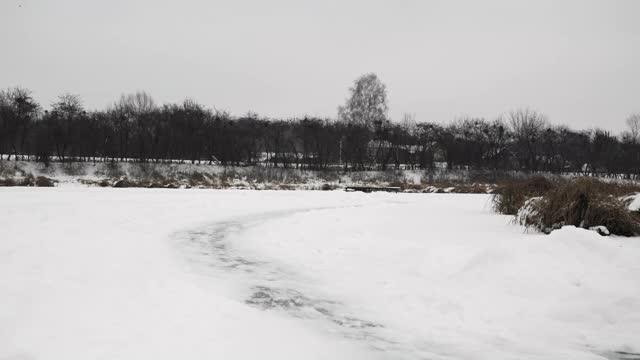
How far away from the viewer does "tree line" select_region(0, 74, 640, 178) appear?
48656 mm

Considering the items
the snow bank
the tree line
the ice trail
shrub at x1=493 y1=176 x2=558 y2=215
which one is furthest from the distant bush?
the tree line

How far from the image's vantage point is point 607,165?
61906 mm

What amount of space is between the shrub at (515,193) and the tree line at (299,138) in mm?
36120

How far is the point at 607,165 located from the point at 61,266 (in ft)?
224

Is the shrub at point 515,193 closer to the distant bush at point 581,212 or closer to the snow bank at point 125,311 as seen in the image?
the distant bush at point 581,212

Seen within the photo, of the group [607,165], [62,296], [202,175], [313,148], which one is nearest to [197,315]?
[62,296]

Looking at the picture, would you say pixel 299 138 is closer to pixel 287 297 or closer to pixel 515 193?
pixel 515 193

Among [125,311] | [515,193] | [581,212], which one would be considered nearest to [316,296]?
[125,311]

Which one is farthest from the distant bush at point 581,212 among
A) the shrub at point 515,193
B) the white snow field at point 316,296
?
the shrub at point 515,193

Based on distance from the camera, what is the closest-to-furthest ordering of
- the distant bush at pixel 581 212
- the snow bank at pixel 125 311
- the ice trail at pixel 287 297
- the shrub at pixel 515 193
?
the snow bank at pixel 125 311 < the ice trail at pixel 287 297 < the distant bush at pixel 581 212 < the shrub at pixel 515 193

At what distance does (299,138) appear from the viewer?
5688 cm

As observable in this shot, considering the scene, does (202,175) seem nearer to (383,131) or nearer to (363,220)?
(383,131)

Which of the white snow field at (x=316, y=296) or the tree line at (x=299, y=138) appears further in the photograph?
the tree line at (x=299, y=138)

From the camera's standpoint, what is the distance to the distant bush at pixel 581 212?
8.53 metres
